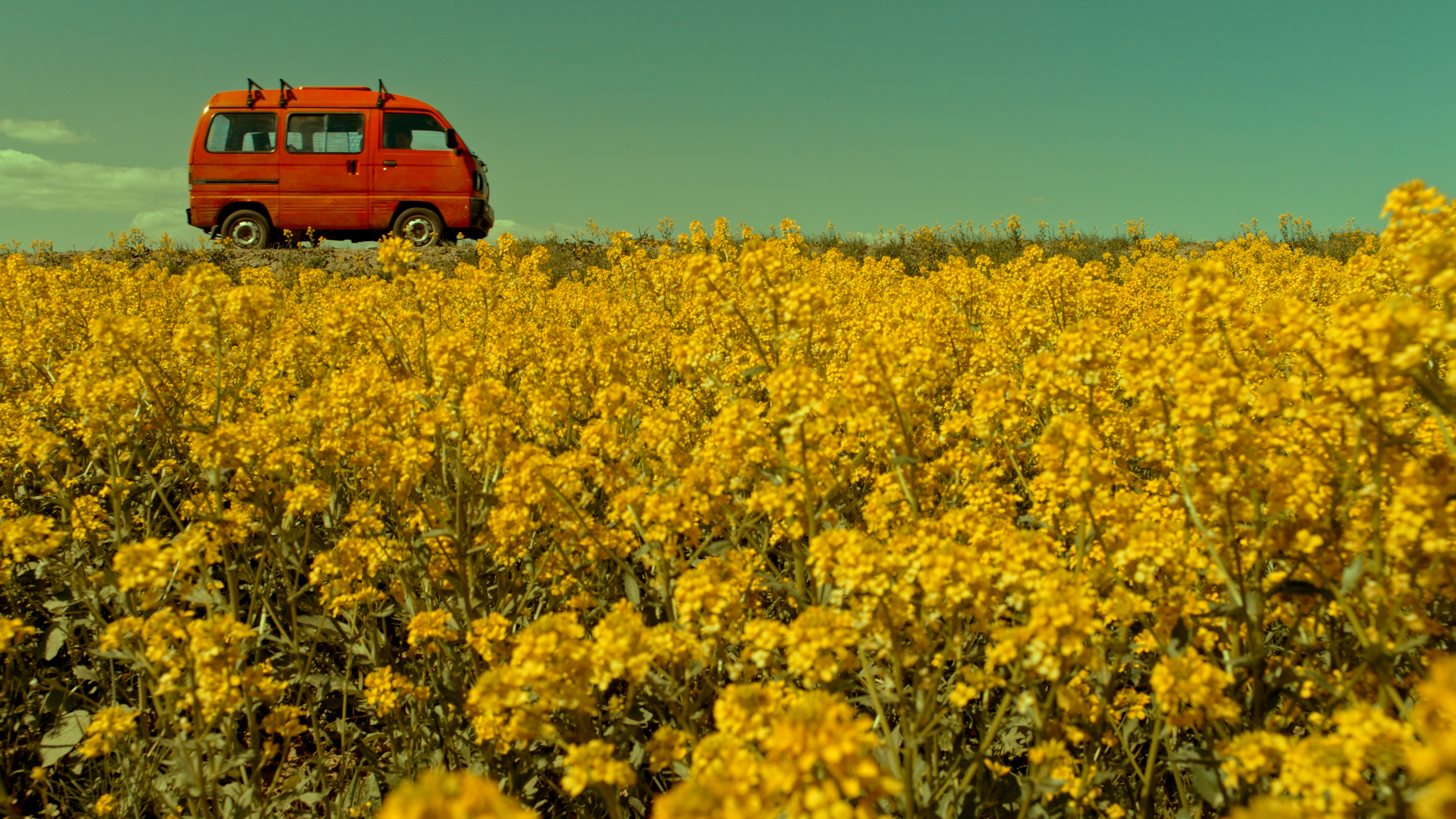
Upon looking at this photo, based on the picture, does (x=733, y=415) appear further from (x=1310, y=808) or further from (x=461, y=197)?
(x=461, y=197)

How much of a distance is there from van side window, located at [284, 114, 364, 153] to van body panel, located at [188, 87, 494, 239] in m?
0.02

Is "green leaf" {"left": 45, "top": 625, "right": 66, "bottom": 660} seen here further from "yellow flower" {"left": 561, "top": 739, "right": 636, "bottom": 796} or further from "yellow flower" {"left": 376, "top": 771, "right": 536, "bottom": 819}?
"yellow flower" {"left": 376, "top": 771, "right": 536, "bottom": 819}

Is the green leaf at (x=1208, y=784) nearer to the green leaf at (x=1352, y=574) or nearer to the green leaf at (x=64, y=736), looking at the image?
the green leaf at (x=1352, y=574)

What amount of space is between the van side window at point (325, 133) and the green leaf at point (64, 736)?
17174mm

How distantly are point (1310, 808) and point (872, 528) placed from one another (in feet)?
4.48

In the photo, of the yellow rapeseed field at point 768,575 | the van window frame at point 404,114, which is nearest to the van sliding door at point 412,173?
the van window frame at point 404,114

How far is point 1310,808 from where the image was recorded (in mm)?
1547

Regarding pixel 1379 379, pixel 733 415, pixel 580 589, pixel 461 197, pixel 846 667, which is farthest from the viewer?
pixel 461 197

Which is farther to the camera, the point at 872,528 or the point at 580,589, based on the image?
the point at 580,589

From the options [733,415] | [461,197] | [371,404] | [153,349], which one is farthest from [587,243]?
[733,415]

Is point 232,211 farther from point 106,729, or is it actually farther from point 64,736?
point 106,729

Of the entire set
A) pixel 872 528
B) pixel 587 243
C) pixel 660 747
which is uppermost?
pixel 587 243

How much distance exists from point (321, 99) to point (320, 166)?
1601 mm

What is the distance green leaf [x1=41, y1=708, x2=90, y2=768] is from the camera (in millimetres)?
2912
